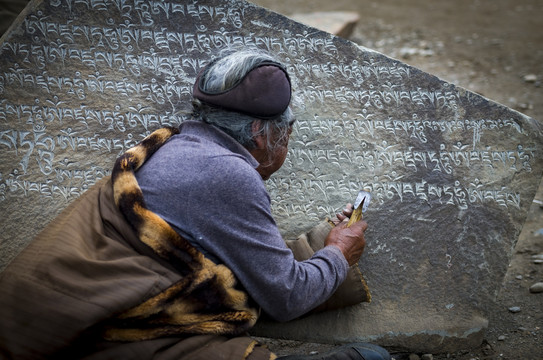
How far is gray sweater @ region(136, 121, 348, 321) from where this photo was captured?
188 centimetres

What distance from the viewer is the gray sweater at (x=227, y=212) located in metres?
1.88

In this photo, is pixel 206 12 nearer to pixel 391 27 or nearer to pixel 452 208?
pixel 452 208

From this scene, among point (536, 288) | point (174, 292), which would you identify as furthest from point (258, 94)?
point (536, 288)

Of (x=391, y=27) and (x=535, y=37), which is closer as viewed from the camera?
(x=535, y=37)

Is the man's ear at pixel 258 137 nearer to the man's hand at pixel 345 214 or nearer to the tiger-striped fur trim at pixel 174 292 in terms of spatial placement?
the tiger-striped fur trim at pixel 174 292

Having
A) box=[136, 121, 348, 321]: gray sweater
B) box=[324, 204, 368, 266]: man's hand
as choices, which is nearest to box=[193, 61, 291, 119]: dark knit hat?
box=[136, 121, 348, 321]: gray sweater

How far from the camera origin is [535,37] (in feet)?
21.9

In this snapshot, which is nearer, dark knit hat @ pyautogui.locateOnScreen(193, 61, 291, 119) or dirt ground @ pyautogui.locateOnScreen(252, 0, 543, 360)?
→ dark knit hat @ pyautogui.locateOnScreen(193, 61, 291, 119)

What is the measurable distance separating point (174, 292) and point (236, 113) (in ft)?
2.20

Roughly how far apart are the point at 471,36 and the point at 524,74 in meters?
1.32

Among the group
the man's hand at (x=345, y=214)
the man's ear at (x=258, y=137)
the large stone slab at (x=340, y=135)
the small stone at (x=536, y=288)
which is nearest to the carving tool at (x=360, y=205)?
the man's hand at (x=345, y=214)

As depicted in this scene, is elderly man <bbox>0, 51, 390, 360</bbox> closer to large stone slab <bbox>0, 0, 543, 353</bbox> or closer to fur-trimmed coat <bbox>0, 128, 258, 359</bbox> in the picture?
fur-trimmed coat <bbox>0, 128, 258, 359</bbox>

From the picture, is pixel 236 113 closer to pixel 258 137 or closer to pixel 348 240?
pixel 258 137

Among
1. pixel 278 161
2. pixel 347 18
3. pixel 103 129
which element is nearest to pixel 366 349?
pixel 278 161
